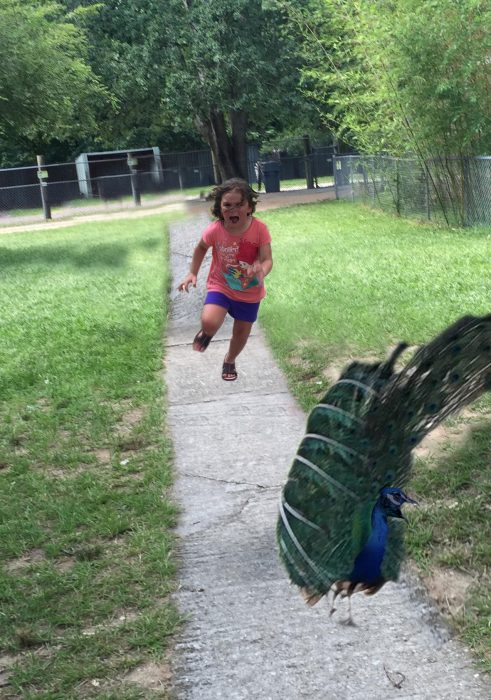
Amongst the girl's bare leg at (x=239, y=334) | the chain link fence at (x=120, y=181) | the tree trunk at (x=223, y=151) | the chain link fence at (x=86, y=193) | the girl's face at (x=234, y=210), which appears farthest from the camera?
the tree trunk at (x=223, y=151)

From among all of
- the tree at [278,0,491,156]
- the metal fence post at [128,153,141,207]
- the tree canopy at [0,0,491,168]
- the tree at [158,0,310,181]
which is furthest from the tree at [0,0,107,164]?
the metal fence post at [128,153,141,207]

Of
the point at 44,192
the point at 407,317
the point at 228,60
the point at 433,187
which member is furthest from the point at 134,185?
the point at 407,317

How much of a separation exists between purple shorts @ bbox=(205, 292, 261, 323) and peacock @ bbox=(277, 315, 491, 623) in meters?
3.08

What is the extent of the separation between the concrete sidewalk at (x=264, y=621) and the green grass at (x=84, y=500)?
0.13 metres

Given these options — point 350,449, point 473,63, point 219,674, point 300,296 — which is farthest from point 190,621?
point 473,63

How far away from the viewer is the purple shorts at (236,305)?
5492 millimetres

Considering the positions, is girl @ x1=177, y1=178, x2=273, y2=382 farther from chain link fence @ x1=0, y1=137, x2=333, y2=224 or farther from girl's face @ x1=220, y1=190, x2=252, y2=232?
chain link fence @ x1=0, y1=137, x2=333, y2=224

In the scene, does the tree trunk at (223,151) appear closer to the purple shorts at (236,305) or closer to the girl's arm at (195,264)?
the girl's arm at (195,264)

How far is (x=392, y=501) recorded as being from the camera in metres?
2.34

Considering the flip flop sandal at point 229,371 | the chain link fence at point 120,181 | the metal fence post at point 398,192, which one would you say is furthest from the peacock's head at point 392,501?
the chain link fence at point 120,181

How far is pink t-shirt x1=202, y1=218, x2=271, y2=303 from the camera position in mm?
5363

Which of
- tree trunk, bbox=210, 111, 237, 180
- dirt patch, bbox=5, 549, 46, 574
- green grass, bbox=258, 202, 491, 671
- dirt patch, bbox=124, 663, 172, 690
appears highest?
tree trunk, bbox=210, 111, 237, 180

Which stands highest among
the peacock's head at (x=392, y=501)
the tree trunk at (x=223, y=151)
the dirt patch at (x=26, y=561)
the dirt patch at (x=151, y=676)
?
the tree trunk at (x=223, y=151)

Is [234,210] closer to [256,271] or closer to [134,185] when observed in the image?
[256,271]
